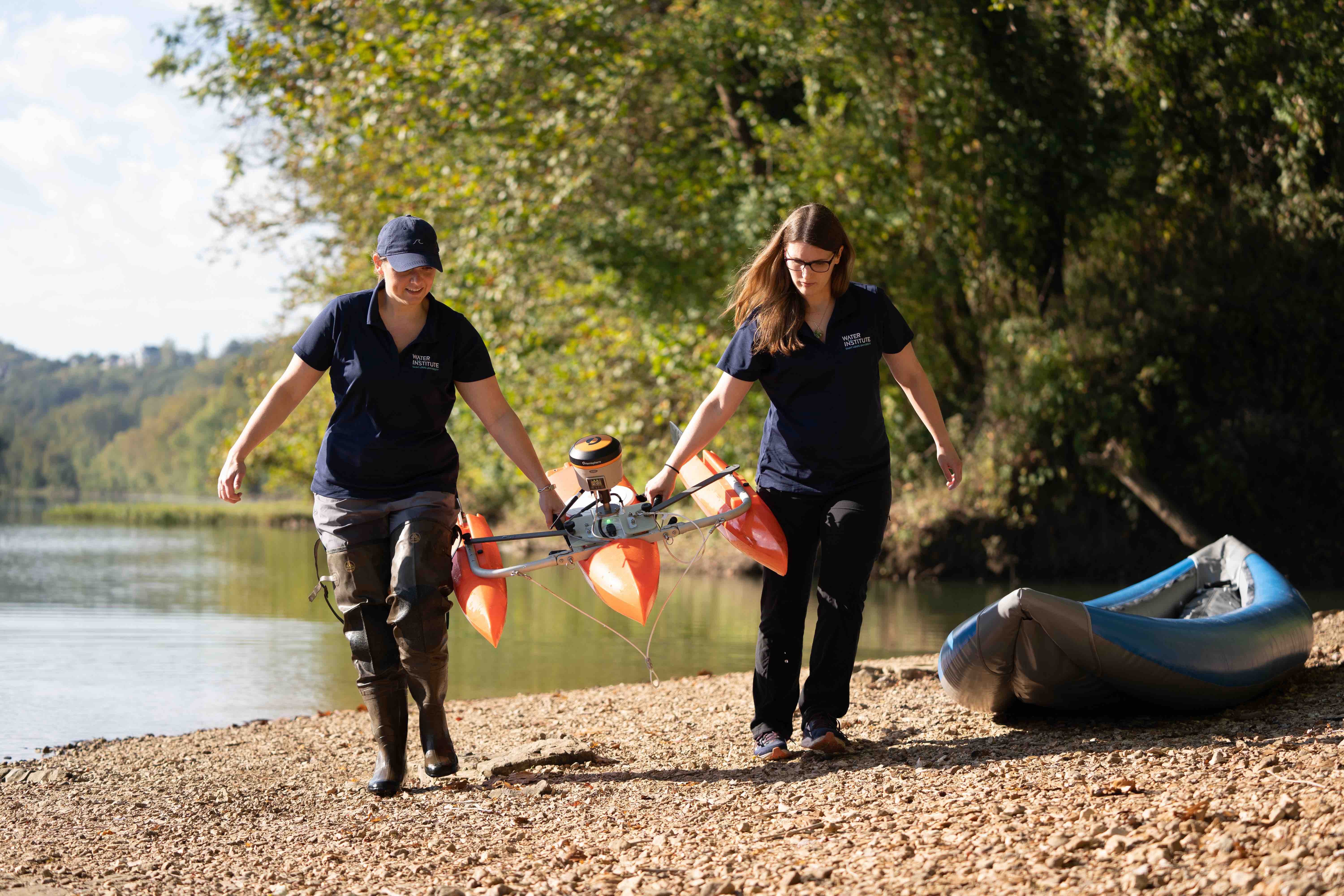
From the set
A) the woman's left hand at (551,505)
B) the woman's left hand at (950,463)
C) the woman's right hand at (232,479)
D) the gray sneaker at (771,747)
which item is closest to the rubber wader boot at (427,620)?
the woman's left hand at (551,505)

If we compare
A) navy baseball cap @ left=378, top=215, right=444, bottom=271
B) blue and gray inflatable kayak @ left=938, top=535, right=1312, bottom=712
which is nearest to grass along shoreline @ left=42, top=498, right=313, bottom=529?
navy baseball cap @ left=378, top=215, right=444, bottom=271

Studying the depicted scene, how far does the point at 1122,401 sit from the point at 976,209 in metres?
2.92

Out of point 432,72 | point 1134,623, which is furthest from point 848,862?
point 432,72

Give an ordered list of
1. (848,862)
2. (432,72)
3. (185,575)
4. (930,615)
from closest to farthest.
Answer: (848,862), (930,615), (432,72), (185,575)

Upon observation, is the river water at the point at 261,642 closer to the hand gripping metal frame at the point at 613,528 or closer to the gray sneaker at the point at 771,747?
the gray sneaker at the point at 771,747

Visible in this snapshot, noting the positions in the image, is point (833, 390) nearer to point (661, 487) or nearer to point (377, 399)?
point (661, 487)

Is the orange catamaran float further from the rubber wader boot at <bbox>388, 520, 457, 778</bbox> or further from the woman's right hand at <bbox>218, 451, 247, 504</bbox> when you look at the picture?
the woman's right hand at <bbox>218, 451, 247, 504</bbox>

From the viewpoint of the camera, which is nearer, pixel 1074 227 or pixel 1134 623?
pixel 1134 623

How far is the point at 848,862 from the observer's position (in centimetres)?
317

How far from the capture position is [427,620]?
443 centimetres

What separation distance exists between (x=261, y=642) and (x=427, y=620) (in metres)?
6.57

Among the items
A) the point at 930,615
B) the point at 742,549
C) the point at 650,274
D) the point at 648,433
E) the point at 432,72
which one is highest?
the point at 432,72

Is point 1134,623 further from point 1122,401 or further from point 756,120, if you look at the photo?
point 756,120

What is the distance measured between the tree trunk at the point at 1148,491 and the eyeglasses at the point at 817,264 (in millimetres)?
10929
